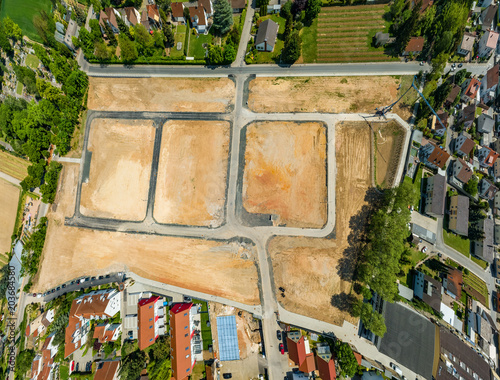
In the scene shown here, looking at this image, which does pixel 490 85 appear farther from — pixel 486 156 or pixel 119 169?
pixel 119 169

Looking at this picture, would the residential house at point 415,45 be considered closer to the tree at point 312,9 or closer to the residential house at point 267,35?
the tree at point 312,9

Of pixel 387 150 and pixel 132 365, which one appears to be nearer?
pixel 132 365

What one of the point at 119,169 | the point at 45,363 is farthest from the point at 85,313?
the point at 119,169

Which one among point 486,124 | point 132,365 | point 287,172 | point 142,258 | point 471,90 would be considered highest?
point 471,90

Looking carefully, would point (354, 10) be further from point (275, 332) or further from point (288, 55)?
point (275, 332)

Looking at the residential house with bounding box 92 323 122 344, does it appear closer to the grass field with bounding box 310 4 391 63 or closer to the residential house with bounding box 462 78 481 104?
the grass field with bounding box 310 4 391 63

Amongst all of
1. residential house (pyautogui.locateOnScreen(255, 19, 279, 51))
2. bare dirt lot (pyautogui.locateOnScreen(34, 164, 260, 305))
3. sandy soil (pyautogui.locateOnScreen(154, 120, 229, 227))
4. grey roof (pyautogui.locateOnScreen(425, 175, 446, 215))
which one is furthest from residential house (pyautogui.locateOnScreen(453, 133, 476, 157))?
sandy soil (pyautogui.locateOnScreen(154, 120, 229, 227))
